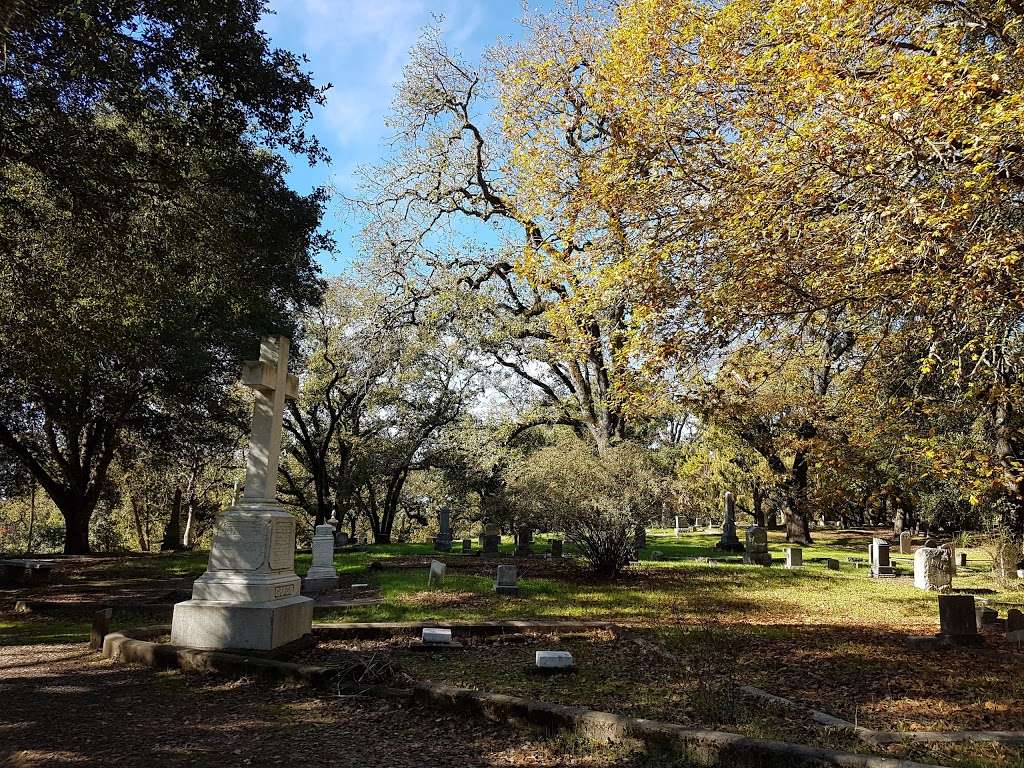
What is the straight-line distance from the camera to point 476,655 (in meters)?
6.73

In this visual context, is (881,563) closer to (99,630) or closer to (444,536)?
(444,536)

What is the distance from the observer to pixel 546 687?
5.41 m

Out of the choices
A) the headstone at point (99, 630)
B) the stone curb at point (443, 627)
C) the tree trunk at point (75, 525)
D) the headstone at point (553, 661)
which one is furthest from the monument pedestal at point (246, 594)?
the tree trunk at point (75, 525)

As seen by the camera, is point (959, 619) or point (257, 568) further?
point (959, 619)

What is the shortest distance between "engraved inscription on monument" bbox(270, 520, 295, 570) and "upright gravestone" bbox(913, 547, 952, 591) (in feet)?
40.7

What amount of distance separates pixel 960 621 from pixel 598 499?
661 cm

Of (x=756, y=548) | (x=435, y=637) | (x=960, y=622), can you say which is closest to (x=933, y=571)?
(x=756, y=548)

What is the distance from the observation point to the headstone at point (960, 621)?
7527 mm

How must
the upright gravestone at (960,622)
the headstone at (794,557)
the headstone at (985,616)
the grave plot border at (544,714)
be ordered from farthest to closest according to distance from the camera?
the headstone at (794,557)
the headstone at (985,616)
the upright gravestone at (960,622)
the grave plot border at (544,714)

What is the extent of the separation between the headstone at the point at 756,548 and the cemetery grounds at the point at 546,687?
750 centimetres

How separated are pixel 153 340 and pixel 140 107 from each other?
588cm

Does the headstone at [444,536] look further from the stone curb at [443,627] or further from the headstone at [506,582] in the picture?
the stone curb at [443,627]

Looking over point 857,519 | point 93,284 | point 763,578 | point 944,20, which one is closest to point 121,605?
point 93,284

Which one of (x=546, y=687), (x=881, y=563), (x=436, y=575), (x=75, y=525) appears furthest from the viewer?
(x=75, y=525)
